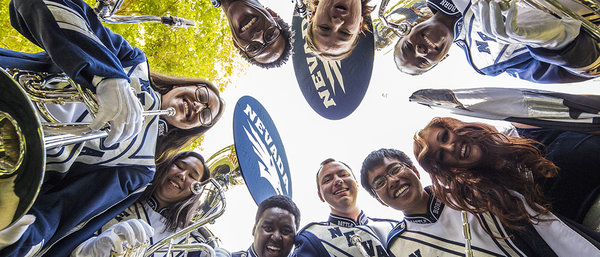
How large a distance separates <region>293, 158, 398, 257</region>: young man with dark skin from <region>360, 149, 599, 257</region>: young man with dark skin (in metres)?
0.26

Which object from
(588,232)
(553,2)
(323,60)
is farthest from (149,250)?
(553,2)

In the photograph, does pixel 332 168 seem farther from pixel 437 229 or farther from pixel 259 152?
pixel 437 229

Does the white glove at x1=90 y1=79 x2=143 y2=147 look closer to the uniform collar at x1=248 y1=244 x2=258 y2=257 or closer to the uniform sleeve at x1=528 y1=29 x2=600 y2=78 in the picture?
the uniform collar at x1=248 y1=244 x2=258 y2=257

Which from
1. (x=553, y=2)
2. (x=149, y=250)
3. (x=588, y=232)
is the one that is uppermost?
(x=553, y=2)

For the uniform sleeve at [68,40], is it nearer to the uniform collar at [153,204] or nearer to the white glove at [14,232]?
the white glove at [14,232]

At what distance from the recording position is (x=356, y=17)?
2.71 m

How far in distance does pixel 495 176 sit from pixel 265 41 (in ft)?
6.94

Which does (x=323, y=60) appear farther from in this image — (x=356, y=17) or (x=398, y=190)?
(x=398, y=190)

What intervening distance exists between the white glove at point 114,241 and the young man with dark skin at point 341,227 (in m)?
1.30

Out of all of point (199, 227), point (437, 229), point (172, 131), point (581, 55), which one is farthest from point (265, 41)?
point (581, 55)

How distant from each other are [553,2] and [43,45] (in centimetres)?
264

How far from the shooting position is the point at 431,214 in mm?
2576

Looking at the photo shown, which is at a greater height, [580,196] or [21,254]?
[580,196]

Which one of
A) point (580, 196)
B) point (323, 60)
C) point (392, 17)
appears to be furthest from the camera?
point (323, 60)
